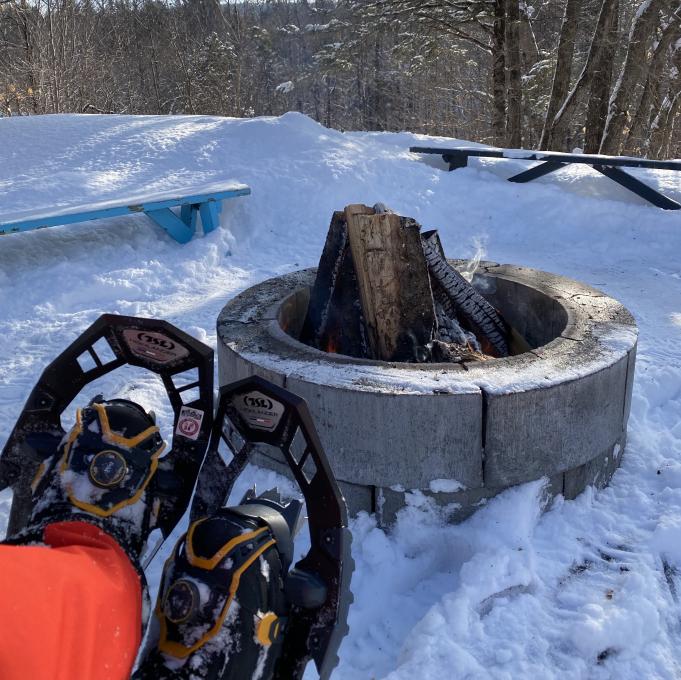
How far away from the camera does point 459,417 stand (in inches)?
88.1

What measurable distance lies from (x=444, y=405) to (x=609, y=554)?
810mm

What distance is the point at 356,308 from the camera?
3127 millimetres

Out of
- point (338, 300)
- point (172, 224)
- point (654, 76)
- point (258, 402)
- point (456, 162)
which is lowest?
point (172, 224)

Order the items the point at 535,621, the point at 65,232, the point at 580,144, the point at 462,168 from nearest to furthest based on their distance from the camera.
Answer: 1. the point at 535,621
2. the point at 65,232
3. the point at 462,168
4. the point at 580,144

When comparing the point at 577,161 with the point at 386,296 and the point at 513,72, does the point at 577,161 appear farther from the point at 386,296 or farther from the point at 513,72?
the point at 513,72

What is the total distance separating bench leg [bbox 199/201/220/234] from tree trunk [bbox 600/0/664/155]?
24.9 feet

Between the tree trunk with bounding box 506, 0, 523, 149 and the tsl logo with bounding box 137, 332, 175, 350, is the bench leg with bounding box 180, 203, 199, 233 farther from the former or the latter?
the tree trunk with bounding box 506, 0, 523, 149

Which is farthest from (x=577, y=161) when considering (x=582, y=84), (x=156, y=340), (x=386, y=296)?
(x=156, y=340)

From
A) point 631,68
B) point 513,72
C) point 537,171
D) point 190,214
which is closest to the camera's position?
point 190,214

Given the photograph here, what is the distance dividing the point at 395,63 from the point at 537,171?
16363 millimetres

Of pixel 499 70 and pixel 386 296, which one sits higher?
pixel 499 70

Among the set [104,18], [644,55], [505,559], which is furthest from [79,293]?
[104,18]

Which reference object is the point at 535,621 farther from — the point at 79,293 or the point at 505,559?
the point at 79,293

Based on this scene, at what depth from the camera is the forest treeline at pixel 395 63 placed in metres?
11.2
